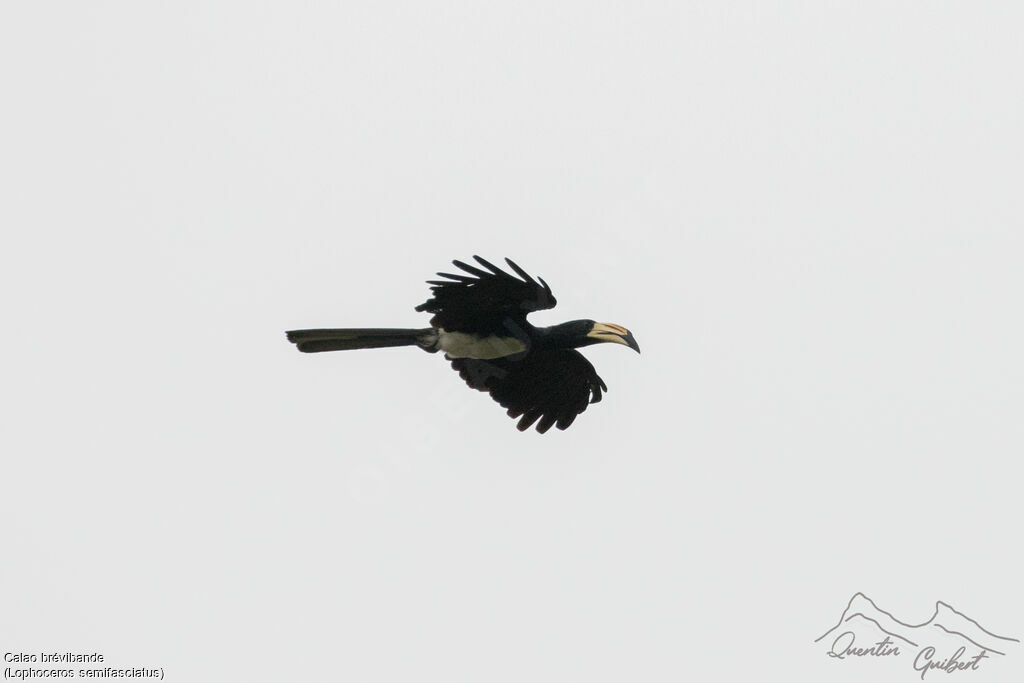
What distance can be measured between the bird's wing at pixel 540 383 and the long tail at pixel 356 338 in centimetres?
71

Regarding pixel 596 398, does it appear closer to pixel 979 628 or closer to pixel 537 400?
pixel 537 400

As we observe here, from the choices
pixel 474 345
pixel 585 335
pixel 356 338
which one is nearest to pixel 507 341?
pixel 474 345

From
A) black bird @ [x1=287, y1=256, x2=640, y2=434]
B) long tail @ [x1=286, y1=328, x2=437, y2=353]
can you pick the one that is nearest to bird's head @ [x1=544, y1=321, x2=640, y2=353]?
black bird @ [x1=287, y1=256, x2=640, y2=434]

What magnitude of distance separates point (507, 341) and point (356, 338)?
1446 mm

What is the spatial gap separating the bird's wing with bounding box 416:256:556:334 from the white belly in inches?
5.1

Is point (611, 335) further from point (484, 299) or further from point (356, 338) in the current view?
point (356, 338)

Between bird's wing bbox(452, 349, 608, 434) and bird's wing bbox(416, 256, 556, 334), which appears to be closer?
bird's wing bbox(416, 256, 556, 334)

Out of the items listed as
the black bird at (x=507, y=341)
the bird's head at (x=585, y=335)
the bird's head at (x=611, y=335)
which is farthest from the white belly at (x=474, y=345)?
the bird's head at (x=611, y=335)

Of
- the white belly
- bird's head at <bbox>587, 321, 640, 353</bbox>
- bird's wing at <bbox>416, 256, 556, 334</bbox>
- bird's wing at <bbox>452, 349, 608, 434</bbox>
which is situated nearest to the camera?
bird's wing at <bbox>416, 256, 556, 334</bbox>

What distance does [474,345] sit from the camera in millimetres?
12539

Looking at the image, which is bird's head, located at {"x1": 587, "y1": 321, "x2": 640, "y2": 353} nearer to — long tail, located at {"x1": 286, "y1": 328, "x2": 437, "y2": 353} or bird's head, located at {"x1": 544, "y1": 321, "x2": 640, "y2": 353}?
bird's head, located at {"x1": 544, "y1": 321, "x2": 640, "y2": 353}

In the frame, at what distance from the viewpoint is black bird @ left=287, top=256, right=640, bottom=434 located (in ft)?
37.8

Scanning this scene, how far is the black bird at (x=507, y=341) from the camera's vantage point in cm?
1151

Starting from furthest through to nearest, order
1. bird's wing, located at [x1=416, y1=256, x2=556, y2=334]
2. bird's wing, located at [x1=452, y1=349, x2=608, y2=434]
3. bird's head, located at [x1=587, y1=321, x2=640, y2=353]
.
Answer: bird's wing, located at [x1=452, y1=349, x2=608, y2=434] → bird's head, located at [x1=587, y1=321, x2=640, y2=353] → bird's wing, located at [x1=416, y1=256, x2=556, y2=334]
